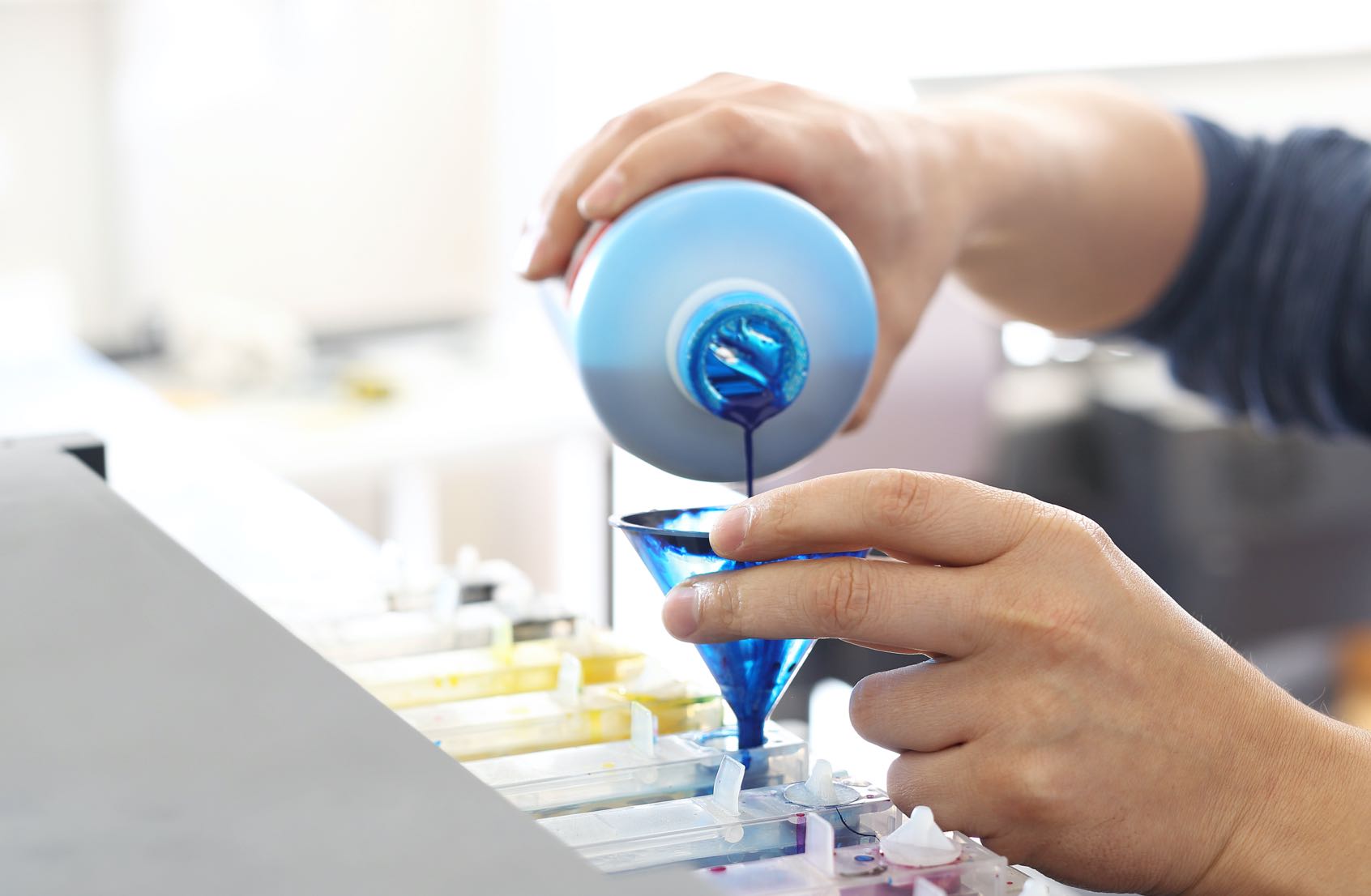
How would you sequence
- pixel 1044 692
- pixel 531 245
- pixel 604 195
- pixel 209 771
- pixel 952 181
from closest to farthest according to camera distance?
pixel 209 771 → pixel 1044 692 → pixel 604 195 → pixel 531 245 → pixel 952 181

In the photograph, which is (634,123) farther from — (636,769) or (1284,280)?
(1284,280)

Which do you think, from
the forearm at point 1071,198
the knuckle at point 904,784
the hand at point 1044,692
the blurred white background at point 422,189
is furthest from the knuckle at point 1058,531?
the blurred white background at point 422,189

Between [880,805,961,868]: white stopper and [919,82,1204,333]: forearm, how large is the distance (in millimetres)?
637

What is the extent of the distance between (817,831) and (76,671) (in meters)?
0.26

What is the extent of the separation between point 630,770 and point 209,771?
0.74ft

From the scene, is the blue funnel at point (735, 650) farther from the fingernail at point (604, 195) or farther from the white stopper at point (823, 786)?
the fingernail at point (604, 195)

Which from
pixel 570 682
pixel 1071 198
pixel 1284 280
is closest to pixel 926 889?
pixel 570 682

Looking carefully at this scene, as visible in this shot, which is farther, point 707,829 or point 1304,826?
point 1304,826

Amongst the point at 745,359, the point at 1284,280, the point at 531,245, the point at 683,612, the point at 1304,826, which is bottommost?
the point at 1304,826

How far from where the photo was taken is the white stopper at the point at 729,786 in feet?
1.74

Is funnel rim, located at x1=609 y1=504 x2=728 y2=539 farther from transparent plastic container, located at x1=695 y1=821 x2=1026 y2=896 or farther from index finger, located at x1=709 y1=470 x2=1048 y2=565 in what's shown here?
transparent plastic container, located at x1=695 y1=821 x2=1026 y2=896

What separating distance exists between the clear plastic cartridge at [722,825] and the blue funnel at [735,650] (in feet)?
0.18

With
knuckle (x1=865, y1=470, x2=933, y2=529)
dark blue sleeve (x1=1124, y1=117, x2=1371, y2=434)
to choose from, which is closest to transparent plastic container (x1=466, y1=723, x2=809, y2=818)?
knuckle (x1=865, y1=470, x2=933, y2=529)

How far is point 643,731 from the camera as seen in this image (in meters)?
0.61
